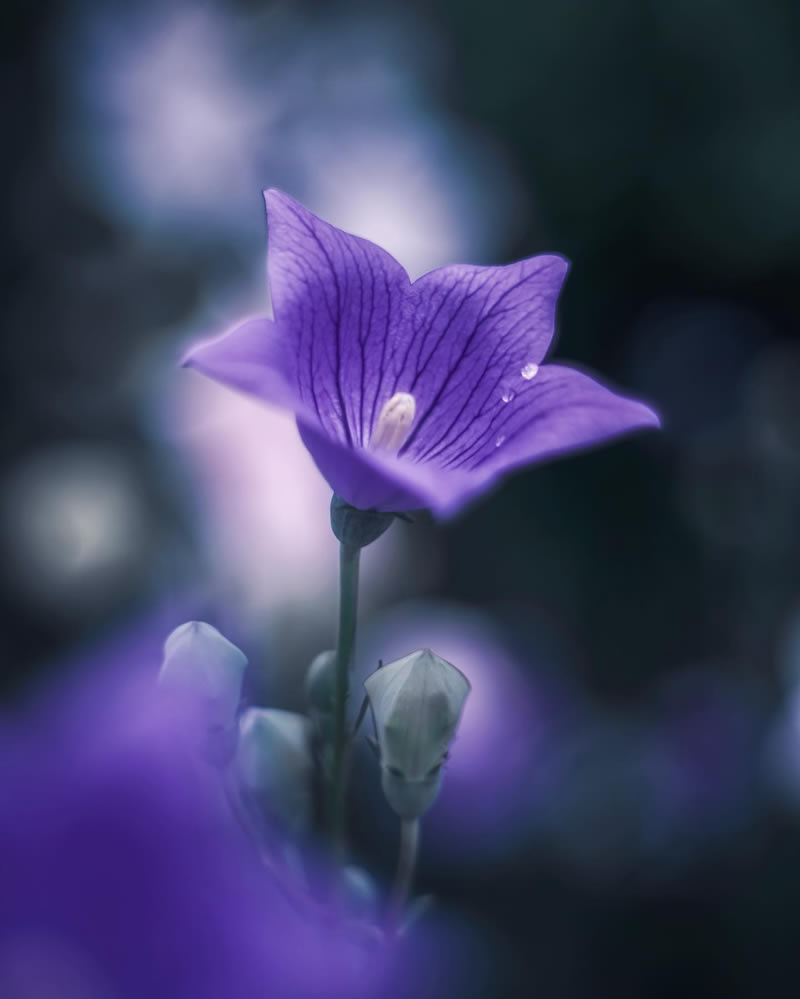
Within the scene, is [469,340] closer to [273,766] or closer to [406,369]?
[406,369]

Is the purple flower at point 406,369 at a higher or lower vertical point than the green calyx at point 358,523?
higher

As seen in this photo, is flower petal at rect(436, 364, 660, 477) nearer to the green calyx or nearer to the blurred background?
the green calyx

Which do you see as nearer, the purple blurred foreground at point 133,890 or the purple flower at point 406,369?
the purple blurred foreground at point 133,890

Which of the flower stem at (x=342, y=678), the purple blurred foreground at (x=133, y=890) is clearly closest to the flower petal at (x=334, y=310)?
the flower stem at (x=342, y=678)

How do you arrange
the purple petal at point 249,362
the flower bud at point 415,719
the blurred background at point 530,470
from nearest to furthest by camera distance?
the purple petal at point 249,362 → the flower bud at point 415,719 → the blurred background at point 530,470

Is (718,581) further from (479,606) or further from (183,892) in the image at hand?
(183,892)

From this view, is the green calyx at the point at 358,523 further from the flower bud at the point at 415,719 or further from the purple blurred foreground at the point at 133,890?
the purple blurred foreground at the point at 133,890
